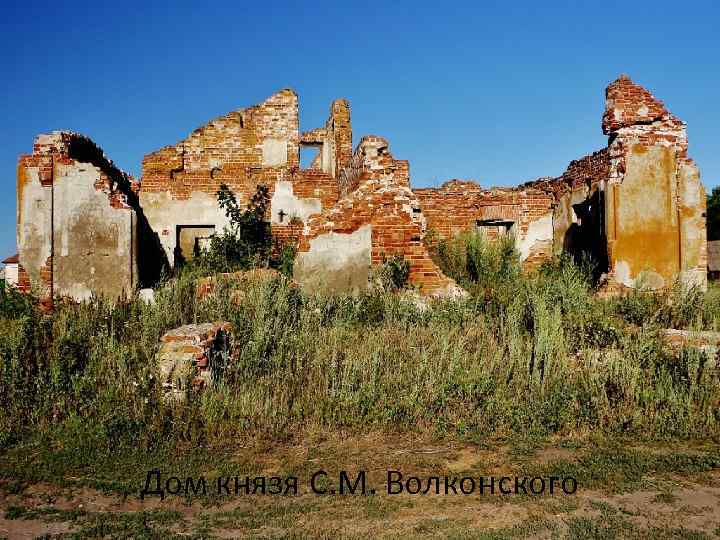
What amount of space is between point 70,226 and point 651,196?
36.4ft

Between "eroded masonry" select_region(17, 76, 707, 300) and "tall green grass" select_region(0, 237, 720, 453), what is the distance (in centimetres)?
235

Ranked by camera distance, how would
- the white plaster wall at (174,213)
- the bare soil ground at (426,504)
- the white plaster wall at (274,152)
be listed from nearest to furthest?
the bare soil ground at (426,504) < the white plaster wall at (174,213) < the white plaster wall at (274,152)

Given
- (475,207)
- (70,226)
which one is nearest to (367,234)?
(70,226)

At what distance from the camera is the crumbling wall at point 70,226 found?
1099 cm

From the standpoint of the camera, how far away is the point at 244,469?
15.1 ft

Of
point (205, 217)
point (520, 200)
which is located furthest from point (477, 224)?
point (205, 217)

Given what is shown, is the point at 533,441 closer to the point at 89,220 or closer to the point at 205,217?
the point at 89,220

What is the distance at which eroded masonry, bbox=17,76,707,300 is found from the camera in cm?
973

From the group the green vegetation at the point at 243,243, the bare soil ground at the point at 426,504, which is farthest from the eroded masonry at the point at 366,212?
the bare soil ground at the point at 426,504

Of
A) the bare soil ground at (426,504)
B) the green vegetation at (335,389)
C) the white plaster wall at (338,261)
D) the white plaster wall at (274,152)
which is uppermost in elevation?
the white plaster wall at (274,152)

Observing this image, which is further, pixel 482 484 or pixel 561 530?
pixel 482 484

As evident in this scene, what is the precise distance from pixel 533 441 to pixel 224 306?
13.8 ft

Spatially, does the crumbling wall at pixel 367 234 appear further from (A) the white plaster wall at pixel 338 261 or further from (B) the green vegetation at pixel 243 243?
(B) the green vegetation at pixel 243 243

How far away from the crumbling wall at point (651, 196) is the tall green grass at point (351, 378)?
188 inches
